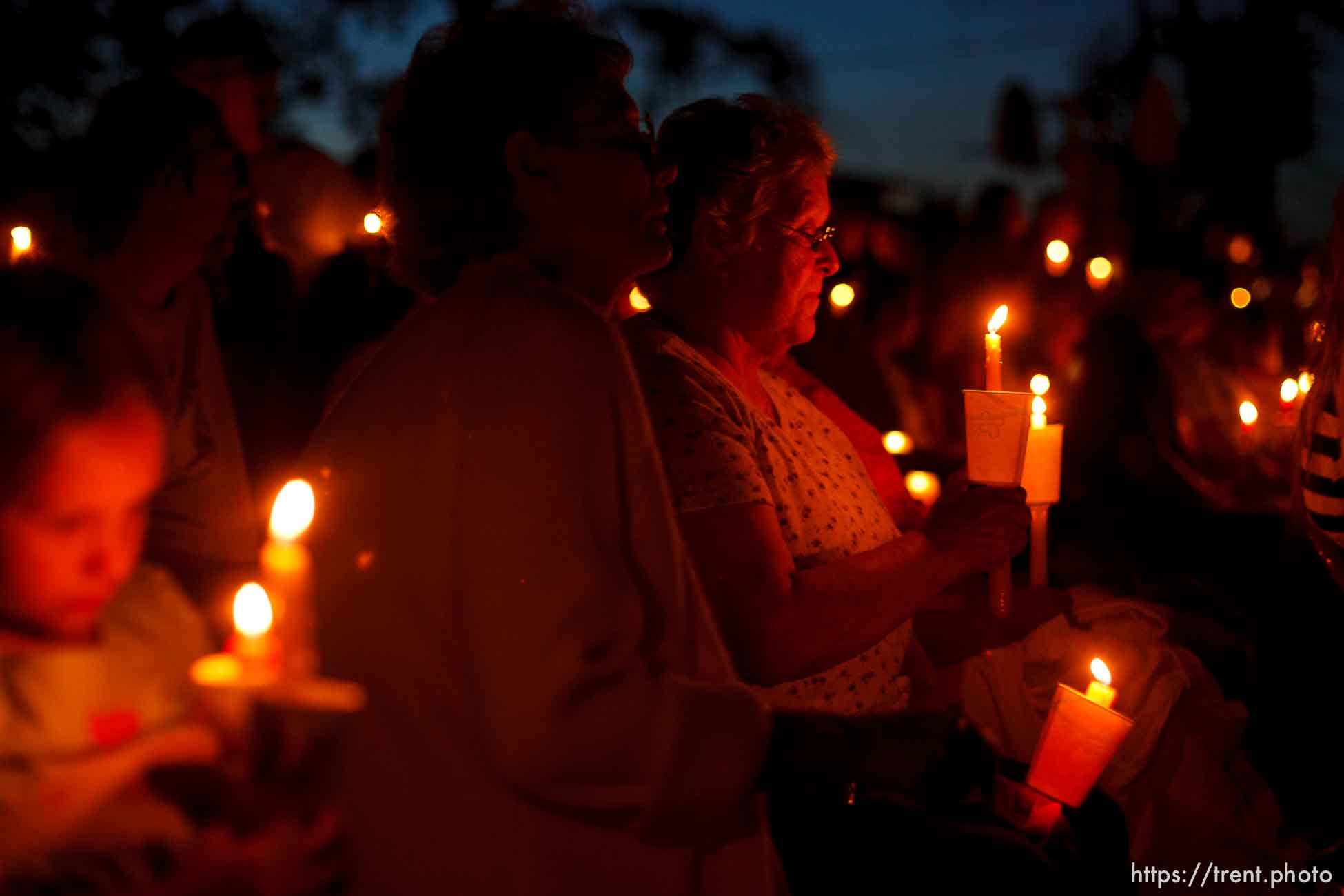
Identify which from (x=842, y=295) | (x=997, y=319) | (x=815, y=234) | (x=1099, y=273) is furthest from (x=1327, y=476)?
(x=1099, y=273)

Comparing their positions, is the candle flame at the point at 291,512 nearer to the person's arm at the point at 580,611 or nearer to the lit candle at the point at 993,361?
the person's arm at the point at 580,611

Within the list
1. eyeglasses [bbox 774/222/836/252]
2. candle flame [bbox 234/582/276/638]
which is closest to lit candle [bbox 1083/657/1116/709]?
eyeglasses [bbox 774/222/836/252]

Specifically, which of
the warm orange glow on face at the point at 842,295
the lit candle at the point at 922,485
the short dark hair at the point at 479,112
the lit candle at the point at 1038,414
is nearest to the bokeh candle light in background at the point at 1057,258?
the warm orange glow on face at the point at 842,295

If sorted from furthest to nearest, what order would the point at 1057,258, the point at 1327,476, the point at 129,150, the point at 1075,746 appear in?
the point at 1057,258 → the point at 1327,476 → the point at 1075,746 → the point at 129,150

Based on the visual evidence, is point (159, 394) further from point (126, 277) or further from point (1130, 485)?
point (1130, 485)

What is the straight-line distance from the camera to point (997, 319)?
2.42 m

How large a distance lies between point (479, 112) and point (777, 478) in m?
0.97

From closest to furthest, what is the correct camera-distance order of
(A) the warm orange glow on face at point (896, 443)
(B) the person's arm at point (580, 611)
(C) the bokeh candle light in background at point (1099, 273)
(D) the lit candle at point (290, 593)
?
1. (D) the lit candle at point (290, 593)
2. (B) the person's arm at point (580, 611)
3. (A) the warm orange glow on face at point (896, 443)
4. (C) the bokeh candle light in background at point (1099, 273)

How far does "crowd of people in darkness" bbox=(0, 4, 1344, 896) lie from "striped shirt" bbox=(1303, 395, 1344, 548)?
0.03 ft

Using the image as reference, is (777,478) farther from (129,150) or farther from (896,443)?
(896,443)

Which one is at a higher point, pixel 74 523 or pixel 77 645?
pixel 74 523

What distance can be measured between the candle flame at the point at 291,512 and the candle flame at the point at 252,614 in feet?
0.20

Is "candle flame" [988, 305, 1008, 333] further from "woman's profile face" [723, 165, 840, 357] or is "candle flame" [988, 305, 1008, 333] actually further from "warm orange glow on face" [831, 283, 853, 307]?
"warm orange glow on face" [831, 283, 853, 307]

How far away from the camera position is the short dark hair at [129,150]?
2086 millimetres
